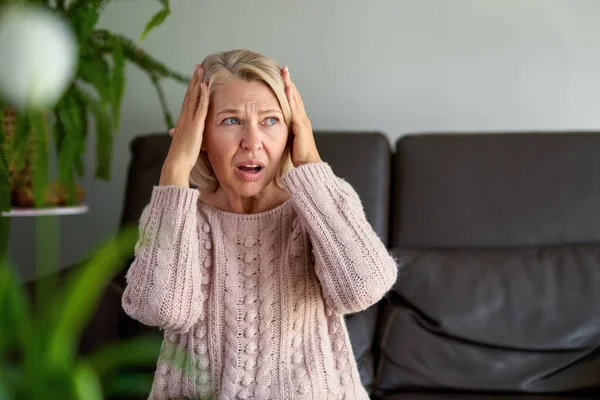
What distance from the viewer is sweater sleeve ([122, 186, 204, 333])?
3.72 ft

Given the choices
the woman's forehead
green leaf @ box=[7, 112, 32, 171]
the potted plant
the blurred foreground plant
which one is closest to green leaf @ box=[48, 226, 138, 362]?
the blurred foreground plant

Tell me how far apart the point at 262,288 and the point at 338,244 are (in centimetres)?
18

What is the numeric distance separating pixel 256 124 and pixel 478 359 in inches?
32.6

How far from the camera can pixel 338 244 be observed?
3.80 ft

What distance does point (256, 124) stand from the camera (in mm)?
1204

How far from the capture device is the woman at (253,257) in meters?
1.16

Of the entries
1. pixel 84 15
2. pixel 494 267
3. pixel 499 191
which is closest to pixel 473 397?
pixel 494 267

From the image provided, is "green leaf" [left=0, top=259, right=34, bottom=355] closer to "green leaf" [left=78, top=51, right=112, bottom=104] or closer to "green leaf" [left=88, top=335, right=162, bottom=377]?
"green leaf" [left=88, top=335, right=162, bottom=377]

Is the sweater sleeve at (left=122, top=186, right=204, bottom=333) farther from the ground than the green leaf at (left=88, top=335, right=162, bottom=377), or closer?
closer

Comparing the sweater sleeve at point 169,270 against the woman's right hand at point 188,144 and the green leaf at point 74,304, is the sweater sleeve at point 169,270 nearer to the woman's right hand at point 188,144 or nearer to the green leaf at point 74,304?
the woman's right hand at point 188,144

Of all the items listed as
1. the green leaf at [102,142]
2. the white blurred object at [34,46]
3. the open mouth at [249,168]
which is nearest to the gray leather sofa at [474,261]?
the green leaf at [102,142]

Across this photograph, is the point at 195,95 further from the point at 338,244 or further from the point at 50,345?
the point at 50,345

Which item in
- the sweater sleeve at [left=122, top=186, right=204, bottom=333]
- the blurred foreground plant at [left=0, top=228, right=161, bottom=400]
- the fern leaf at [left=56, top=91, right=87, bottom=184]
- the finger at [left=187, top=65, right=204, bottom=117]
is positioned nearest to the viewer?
the blurred foreground plant at [left=0, top=228, right=161, bottom=400]

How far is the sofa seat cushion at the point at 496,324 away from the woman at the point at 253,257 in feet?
1.30
